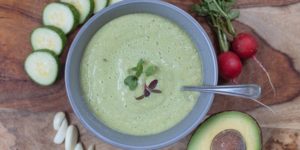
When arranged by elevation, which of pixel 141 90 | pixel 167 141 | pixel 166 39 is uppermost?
pixel 166 39

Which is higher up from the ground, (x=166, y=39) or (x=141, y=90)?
(x=166, y=39)

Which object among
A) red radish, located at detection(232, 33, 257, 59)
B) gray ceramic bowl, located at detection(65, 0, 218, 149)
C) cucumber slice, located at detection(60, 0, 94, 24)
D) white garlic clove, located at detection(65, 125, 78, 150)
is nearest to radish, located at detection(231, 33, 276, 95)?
red radish, located at detection(232, 33, 257, 59)

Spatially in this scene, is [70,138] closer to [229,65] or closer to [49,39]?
[49,39]

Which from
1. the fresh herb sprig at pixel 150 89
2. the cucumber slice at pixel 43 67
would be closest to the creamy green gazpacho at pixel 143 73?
the fresh herb sprig at pixel 150 89

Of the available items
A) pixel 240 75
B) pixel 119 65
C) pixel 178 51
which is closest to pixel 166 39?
pixel 178 51

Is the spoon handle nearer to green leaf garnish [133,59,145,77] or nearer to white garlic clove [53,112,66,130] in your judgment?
green leaf garnish [133,59,145,77]

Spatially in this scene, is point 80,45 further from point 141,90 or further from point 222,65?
point 222,65
